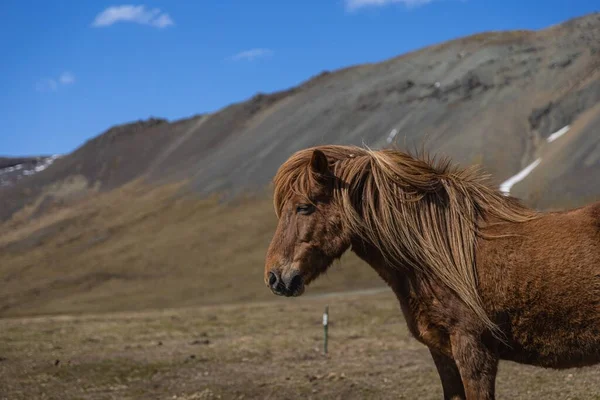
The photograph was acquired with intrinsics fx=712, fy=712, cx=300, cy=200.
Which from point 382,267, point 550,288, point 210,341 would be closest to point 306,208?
point 382,267

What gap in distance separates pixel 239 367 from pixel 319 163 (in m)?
7.87

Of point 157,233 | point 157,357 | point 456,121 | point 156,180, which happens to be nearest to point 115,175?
point 156,180

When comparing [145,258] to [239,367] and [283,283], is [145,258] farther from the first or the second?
[283,283]

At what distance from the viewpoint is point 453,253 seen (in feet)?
18.0

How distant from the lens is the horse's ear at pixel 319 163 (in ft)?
18.4

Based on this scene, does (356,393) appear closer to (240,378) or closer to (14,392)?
(240,378)

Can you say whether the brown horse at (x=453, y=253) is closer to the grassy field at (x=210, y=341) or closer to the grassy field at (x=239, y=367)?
the grassy field at (x=210, y=341)

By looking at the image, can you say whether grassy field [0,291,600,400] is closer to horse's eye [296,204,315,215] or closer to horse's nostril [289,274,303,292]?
horse's nostril [289,274,303,292]

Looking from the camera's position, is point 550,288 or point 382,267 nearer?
point 550,288

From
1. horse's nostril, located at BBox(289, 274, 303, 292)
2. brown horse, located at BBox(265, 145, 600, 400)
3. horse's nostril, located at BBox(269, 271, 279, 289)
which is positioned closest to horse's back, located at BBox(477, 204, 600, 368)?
brown horse, located at BBox(265, 145, 600, 400)

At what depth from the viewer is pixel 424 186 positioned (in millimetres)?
5730

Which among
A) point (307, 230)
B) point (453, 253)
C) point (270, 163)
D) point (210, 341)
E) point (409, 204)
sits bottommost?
point (210, 341)

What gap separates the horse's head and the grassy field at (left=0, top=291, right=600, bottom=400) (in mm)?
4213

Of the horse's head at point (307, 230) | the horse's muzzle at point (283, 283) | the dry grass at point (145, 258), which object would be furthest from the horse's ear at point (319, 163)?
the dry grass at point (145, 258)
